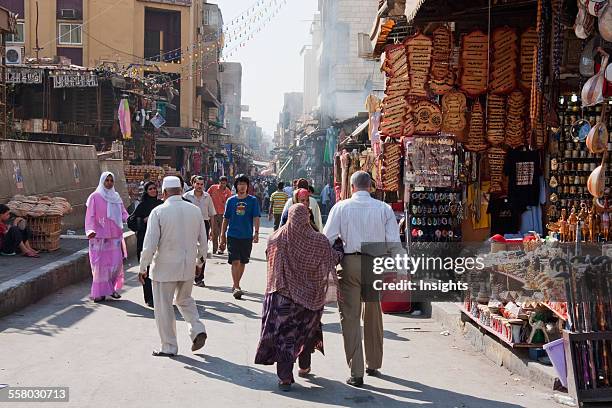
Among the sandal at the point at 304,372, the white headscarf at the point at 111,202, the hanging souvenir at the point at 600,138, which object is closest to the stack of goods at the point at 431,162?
the hanging souvenir at the point at 600,138

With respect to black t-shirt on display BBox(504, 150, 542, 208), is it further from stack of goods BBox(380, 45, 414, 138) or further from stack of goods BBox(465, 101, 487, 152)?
stack of goods BBox(380, 45, 414, 138)

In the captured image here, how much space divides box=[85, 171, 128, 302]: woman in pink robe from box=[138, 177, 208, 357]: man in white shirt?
3273mm

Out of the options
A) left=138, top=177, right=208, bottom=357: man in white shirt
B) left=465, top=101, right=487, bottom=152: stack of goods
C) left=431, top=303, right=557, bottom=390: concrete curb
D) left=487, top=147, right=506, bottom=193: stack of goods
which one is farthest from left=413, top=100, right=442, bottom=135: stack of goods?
left=138, top=177, right=208, bottom=357: man in white shirt

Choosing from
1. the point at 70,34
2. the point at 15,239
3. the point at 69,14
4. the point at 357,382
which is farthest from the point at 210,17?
the point at 357,382

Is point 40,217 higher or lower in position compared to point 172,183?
lower

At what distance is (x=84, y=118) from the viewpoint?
30.6 meters

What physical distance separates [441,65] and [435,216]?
2.04 metres

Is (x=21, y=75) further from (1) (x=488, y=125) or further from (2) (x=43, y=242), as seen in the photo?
(1) (x=488, y=125)

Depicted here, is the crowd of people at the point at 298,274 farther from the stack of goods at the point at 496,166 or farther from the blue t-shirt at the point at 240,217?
the stack of goods at the point at 496,166

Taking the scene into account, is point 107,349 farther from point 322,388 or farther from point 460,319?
point 460,319

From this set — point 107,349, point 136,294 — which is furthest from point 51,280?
point 107,349

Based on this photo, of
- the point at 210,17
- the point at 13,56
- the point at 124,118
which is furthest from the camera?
the point at 210,17

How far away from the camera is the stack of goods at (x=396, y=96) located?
37.2 feet

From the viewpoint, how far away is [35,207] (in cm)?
1416
